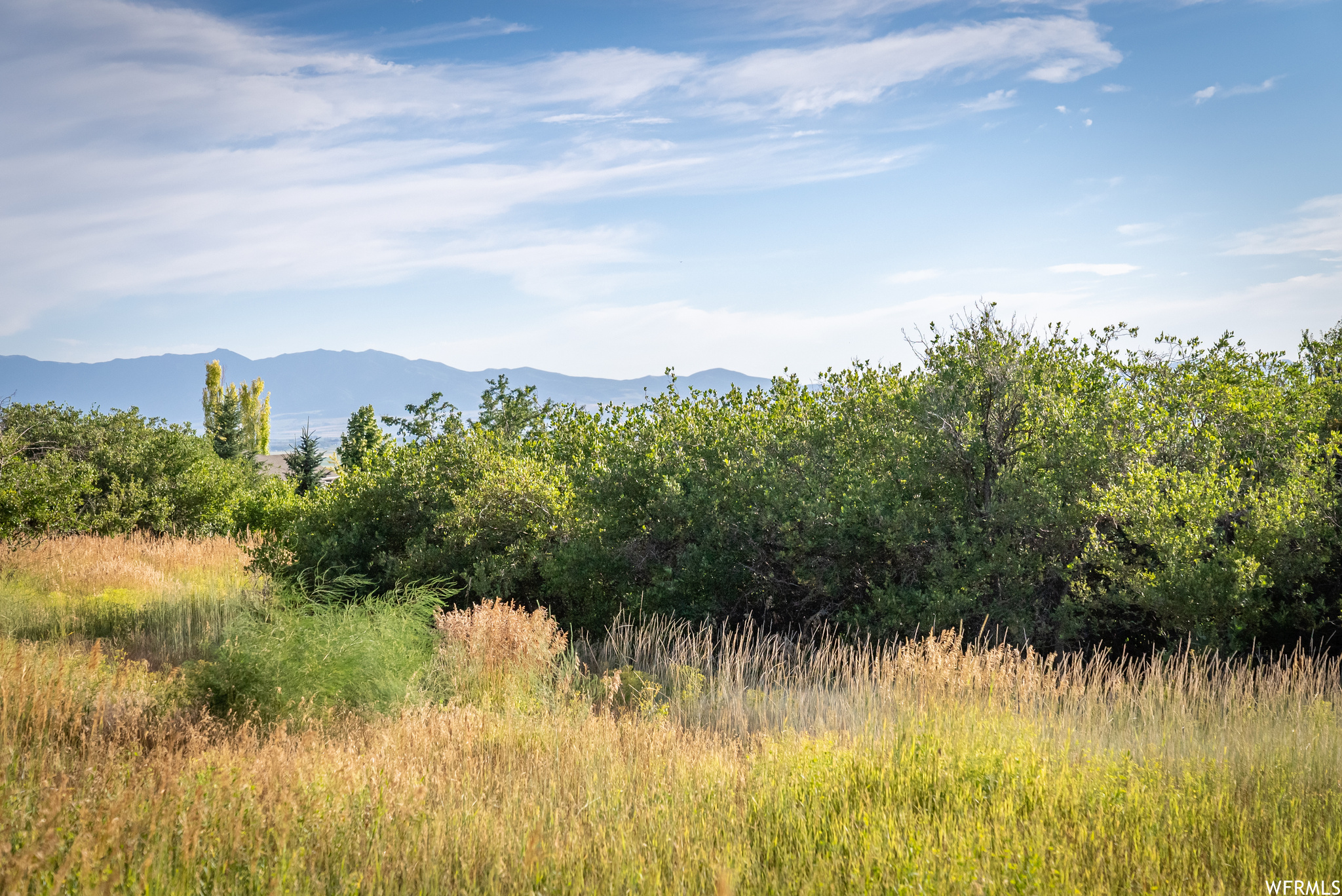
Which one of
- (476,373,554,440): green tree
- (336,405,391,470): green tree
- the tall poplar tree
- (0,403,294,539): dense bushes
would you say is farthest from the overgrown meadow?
the tall poplar tree

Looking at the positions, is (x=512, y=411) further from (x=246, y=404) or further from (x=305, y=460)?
(x=246, y=404)

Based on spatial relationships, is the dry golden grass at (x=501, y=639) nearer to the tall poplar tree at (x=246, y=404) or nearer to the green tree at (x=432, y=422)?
the green tree at (x=432, y=422)

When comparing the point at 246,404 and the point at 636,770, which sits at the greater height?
the point at 246,404

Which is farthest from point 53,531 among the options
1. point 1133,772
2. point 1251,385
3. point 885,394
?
point 1251,385

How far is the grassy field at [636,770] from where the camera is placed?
9.88ft

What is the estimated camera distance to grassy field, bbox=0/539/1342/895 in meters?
3.01

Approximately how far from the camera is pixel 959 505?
7656 mm

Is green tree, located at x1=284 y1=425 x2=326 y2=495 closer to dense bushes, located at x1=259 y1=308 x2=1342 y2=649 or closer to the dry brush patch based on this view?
dense bushes, located at x1=259 y1=308 x2=1342 y2=649

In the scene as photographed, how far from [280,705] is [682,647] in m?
3.31

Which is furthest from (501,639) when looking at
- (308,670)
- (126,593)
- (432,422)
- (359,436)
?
(359,436)

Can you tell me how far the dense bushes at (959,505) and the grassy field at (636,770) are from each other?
25.8 inches

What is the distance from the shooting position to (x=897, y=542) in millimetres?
7434

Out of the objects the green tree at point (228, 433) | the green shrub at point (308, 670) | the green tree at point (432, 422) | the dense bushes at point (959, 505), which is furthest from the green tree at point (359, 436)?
the green shrub at point (308, 670)

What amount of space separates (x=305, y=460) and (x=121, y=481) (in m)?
10.1
